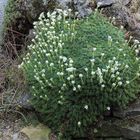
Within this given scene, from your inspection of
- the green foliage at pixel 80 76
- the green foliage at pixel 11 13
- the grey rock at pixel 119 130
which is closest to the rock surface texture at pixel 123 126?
the grey rock at pixel 119 130

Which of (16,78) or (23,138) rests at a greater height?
(16,78)

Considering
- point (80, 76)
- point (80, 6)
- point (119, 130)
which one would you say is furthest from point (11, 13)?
point (119, 130)

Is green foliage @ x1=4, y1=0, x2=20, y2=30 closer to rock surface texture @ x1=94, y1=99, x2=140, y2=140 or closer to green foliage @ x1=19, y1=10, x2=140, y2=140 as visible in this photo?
green foliage @ x1=19, y1=10, x2=140, y2=140

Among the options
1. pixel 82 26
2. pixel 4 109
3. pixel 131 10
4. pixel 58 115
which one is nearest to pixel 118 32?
pixel 82 26

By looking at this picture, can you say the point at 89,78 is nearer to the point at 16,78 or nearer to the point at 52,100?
the point at 52,100

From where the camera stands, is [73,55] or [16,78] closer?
[73,55]

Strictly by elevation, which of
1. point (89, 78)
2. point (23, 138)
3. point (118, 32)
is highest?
point (118, 32)

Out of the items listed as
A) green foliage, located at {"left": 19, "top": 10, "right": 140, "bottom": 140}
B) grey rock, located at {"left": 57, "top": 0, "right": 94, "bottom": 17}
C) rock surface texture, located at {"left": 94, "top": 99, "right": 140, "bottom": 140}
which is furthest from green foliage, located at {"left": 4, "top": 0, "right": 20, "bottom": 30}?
rock surface texture, located at {"left": 94, "top": 99, "right": 140, "bottom": 140}
